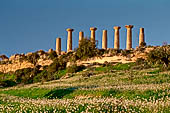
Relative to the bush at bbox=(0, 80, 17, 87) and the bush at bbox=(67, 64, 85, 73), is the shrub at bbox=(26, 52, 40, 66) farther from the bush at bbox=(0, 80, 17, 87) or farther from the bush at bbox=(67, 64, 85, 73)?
the bush at bbox=(67, 64, 85, 73)

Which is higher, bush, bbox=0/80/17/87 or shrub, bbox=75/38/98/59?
shrub, bbox=75/38/98/59

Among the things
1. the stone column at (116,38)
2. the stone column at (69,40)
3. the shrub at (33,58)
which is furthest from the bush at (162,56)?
the stone column at (69,40)

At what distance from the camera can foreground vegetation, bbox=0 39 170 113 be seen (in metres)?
10.6

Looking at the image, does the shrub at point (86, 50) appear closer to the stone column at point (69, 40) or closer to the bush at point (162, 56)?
the stone column at point (69, 40)

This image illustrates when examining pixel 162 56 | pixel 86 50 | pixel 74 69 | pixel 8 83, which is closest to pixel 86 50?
pixel 86 50

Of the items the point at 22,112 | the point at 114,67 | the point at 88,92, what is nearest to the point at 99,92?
the point at 88,92

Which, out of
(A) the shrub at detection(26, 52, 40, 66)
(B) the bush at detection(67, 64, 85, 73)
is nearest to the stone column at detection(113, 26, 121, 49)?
(A) the shrub at detection(26, 52, 40, 66)

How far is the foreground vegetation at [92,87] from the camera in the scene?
10.6m

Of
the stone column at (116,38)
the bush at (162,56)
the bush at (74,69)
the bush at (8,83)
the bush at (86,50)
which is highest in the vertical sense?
the stone column at (116,38)

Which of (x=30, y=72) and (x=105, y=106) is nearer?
(x=105, y=106)

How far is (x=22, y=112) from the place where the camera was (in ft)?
36.9

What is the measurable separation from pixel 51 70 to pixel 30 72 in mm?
7851

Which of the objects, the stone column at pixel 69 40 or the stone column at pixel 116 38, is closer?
the stone column at pixel 116 38

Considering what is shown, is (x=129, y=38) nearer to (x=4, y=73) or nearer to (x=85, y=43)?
(x=85, y=43)
